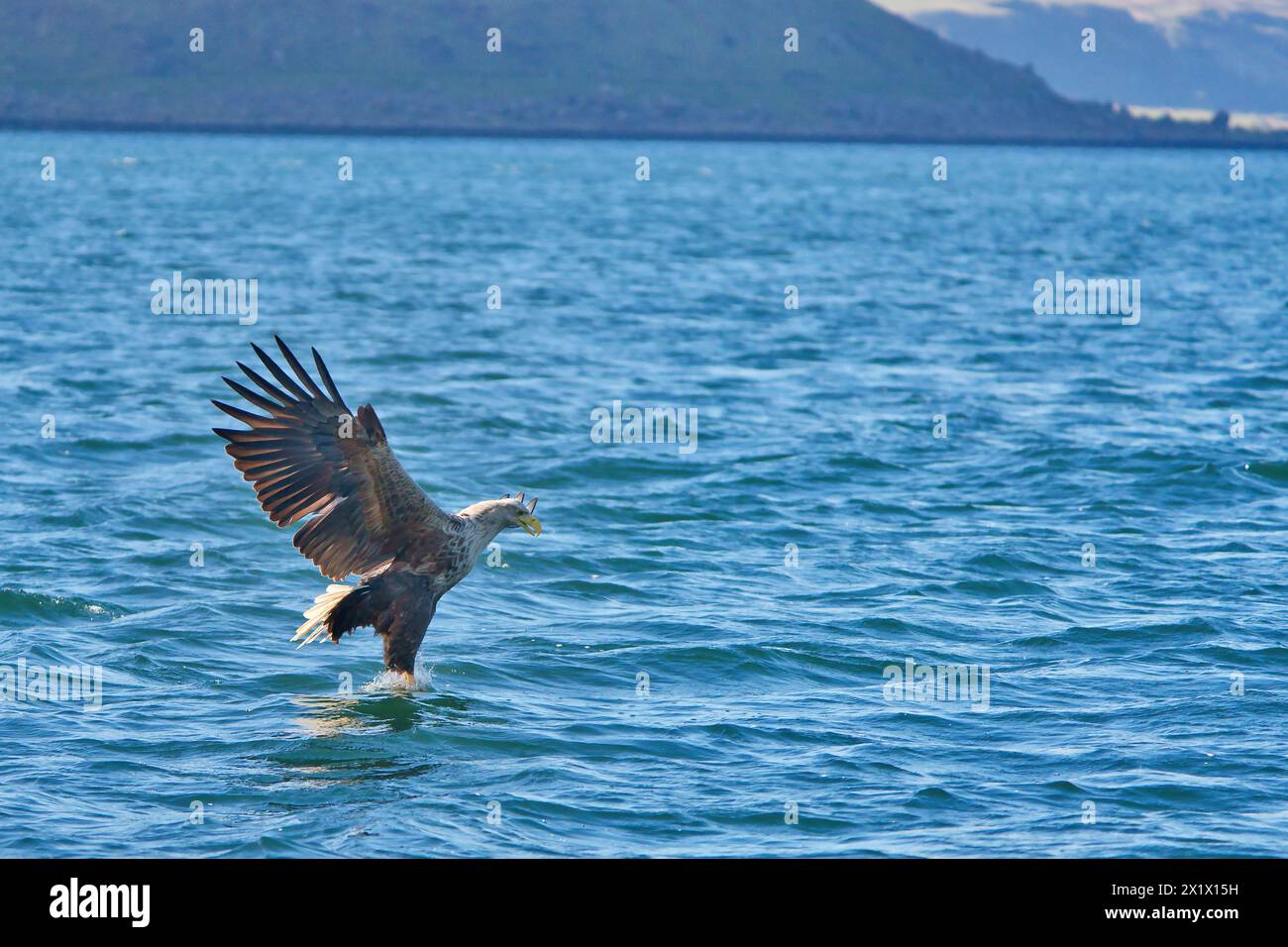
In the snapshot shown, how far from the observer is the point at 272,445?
10695 millimetres

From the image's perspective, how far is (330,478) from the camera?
35.1ft

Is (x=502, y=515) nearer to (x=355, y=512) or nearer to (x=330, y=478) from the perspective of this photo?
(x=355, y=512)

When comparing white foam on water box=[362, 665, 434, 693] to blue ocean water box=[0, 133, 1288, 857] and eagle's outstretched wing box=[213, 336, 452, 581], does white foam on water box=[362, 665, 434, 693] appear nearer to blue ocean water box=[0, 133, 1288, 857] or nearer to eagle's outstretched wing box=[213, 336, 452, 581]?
blue ocean water box=[0, 133, 1288, 857]

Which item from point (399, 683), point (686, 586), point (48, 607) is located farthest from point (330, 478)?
point (686, 586)

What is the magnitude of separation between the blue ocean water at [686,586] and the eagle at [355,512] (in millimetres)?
715

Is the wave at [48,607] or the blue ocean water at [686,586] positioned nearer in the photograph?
the blue ocean water at [686,586]

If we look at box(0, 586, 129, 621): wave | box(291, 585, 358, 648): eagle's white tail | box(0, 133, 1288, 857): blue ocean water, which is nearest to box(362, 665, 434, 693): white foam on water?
box(0, 133, 1288, 857): blue ocean water

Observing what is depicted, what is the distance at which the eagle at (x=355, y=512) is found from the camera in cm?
1055

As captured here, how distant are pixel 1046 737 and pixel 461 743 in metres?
3.88

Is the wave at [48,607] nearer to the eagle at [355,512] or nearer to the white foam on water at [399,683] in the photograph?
the white foam on water at [399,683]

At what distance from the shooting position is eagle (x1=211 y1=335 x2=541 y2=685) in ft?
34.6

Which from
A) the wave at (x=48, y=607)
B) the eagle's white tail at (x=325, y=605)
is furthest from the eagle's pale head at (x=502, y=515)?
the wave at (x=48, y=607)
